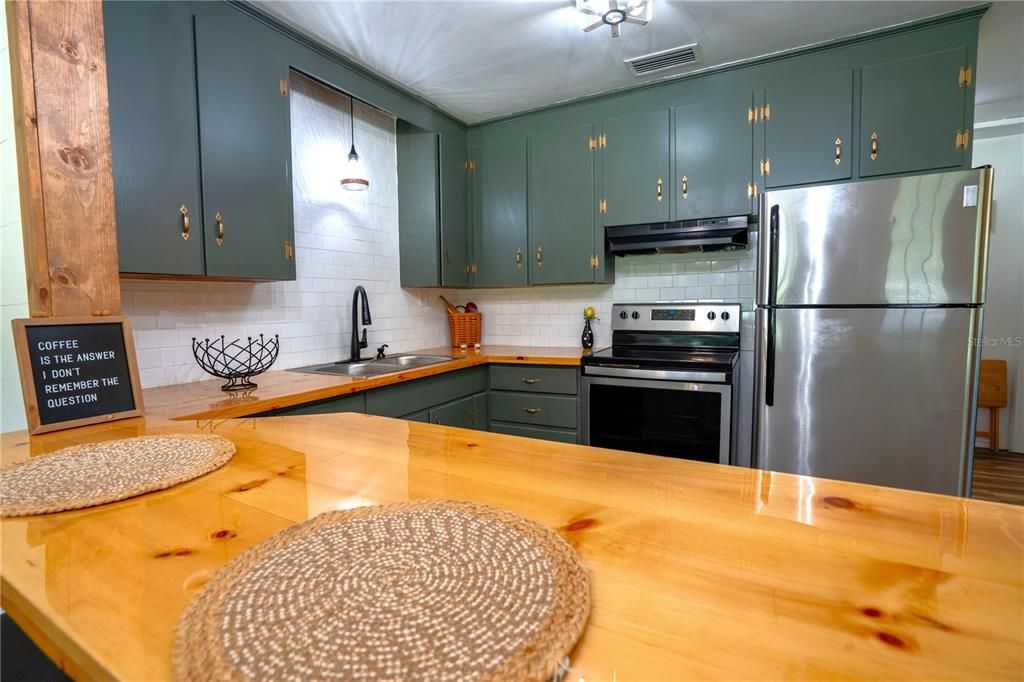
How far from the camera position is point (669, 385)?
8.43ft

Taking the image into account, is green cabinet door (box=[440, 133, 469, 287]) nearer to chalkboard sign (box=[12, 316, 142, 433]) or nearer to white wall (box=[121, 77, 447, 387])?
white wall (box=[121, 77, 447, 387])

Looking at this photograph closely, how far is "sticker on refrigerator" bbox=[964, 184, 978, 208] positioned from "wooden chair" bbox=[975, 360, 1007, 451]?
267 centimetres

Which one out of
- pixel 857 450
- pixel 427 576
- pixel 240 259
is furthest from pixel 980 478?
pixel 240 259

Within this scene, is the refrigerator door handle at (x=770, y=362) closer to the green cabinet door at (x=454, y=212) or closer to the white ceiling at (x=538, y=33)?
the white ceiling at (x=538, y=33)

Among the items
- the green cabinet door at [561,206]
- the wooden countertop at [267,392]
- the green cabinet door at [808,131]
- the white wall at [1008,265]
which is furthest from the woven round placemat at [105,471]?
the white wall at [1008,265]

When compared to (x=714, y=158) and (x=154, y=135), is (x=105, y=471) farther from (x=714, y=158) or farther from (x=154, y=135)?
(x=714, y=158)

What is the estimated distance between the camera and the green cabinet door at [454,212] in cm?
327

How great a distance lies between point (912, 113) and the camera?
2371 millimetres

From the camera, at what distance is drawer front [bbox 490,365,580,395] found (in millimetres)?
2877

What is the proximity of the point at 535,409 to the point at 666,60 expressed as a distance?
2.09 meters

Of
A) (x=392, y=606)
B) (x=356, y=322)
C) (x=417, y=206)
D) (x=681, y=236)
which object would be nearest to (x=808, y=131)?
(x=681, y=236)

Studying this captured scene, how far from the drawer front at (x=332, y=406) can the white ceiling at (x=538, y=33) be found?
1.70 metres

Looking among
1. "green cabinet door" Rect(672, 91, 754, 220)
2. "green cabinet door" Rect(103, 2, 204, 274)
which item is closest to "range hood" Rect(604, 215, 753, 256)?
"green cabinet door" Rect(672, 91, 754, 220)

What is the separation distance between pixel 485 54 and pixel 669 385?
1993 millimetres
